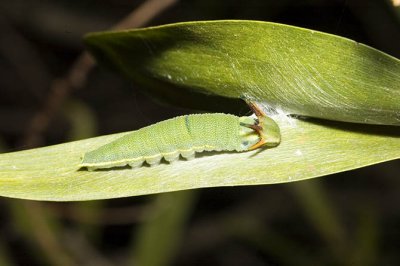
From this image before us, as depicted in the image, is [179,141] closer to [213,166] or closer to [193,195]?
[213,166]

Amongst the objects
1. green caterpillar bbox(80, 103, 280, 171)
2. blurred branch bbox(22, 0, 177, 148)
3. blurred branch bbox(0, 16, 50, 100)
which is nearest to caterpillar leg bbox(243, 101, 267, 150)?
green caterpillar bbox(80, 103, 280, 171)

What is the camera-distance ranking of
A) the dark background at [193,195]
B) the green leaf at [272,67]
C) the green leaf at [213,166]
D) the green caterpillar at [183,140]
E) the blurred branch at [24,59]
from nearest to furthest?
the green leaf at [272,67] → the green leaf at [213,166] → the green caterpillar at [183,140] → the dark background at [193,195] → the blurred branch at [24,59]

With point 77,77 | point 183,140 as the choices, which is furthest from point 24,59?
point 183,140

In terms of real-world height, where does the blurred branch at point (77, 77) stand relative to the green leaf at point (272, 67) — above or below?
above

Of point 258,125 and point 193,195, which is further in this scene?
point 193,195

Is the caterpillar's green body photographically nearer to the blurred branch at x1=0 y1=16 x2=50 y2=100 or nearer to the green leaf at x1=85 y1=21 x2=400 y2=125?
the green leaf at x1=85 y1=21 x2=400 y2=125

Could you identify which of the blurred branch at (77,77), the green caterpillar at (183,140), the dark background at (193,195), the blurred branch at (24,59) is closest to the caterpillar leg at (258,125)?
the green caterpillar at (183,140)

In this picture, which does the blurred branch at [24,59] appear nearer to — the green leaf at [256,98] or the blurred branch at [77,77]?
the blurred branch at [77,77]

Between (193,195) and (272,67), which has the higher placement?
(193,195)
